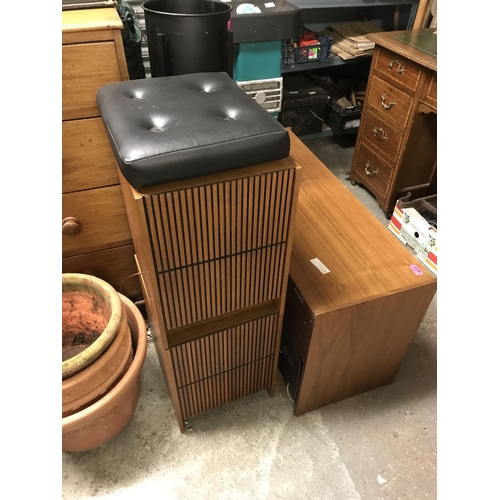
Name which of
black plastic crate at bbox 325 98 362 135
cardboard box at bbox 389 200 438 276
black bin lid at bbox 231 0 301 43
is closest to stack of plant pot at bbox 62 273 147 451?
black bin lid at bbox 231 0 301 43

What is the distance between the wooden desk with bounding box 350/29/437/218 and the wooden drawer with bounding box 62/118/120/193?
1.42 m

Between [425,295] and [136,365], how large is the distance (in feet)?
2.94

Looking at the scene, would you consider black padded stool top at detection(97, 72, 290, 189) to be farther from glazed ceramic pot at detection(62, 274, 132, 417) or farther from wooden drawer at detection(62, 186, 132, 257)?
glazed ceramic pot at detection(62, 274, 132, 417)

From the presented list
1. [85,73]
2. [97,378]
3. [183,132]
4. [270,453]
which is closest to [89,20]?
[85,73]

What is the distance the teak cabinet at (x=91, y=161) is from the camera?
1039 mm

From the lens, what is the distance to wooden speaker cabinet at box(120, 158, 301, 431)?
2.60ft

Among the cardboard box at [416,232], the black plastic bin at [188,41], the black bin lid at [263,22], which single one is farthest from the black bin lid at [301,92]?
the black plastic bin at [188,41]

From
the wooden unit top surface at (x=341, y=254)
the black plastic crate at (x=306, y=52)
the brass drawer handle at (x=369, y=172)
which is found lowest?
the brass drawer handle at (x=369, y=172)

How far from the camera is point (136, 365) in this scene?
122 cm

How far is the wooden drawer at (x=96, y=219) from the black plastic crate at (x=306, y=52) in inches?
58.0

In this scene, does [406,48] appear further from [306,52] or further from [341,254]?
[341,254]

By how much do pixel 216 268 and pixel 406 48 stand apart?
1617mm

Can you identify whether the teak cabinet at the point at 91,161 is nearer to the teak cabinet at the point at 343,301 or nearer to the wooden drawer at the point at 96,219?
the wooden drawer at the point at 96,219

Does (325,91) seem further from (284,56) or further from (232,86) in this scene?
(232,86)
